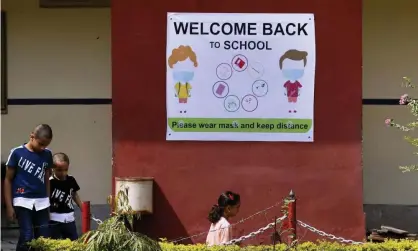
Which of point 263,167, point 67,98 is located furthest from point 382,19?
point 67,98

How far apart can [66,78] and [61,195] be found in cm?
312

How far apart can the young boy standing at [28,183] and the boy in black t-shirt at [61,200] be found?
1.18 ft

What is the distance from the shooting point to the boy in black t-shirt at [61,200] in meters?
7.84

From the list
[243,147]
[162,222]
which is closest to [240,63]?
[243,147]

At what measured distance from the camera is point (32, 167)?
24.3 ft

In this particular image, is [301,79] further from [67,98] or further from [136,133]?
[67,98]

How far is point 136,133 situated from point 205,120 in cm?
86

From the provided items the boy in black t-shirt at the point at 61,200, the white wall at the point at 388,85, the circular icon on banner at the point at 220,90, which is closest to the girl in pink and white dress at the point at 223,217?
the boy in black t-shirt at the point at 61,200

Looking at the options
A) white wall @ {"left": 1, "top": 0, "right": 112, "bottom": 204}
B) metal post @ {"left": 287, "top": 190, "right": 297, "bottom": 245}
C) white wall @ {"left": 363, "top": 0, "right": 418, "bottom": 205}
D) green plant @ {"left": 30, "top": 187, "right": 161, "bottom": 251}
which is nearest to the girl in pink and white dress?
metal post @ {"left": 287, "top": 190, "right": 297, "bottom": 245}

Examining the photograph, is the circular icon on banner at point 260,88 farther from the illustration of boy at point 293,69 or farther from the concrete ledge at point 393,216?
the concrete ledge at point 393,216

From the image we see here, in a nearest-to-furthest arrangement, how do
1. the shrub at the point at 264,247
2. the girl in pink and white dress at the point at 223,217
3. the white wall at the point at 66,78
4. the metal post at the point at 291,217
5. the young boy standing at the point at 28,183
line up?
the girl in pink and white dress at the point at 223,217 < the shrub at the point at 264,247 < the metal post at the point at 291,217 < the young boy standing at the point at 28,183 < the white wall at the point at 66,78

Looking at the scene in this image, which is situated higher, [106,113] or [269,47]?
→ [269,47]

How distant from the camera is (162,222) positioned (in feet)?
28.6

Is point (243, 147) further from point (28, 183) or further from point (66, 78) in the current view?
point (66, 78)
